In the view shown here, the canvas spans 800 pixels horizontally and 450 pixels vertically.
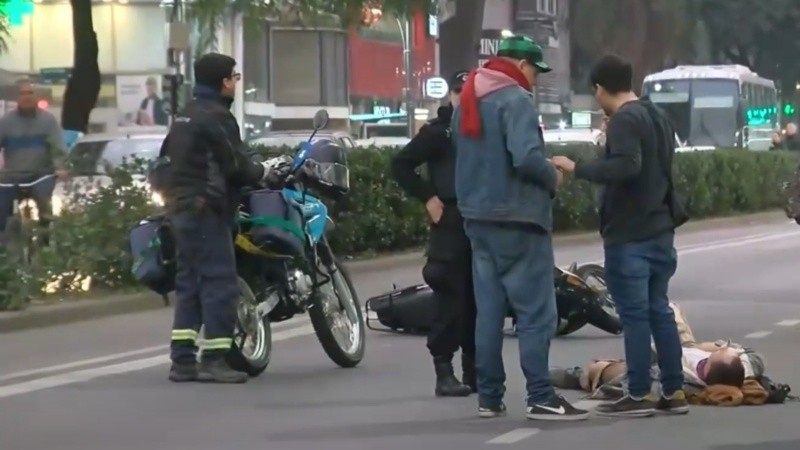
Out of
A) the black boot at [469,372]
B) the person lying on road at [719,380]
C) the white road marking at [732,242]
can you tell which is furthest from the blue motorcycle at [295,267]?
the white road marking at [732,242]

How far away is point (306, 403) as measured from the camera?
10.1 m

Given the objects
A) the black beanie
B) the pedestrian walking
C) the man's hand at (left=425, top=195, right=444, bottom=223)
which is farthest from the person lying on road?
the black beanie

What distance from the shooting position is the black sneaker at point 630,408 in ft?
30.9

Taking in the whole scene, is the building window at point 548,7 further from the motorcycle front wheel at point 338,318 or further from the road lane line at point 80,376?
the motorcycle front wheel at point 338,318

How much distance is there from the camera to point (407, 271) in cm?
2073

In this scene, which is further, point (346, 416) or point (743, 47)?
point (743, 47)

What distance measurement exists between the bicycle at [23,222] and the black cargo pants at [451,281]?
5925 mm

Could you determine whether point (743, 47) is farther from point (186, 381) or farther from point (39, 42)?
point (186, 381)

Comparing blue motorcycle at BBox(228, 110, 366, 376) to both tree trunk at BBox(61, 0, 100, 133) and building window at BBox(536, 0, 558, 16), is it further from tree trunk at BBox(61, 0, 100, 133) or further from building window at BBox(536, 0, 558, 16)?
building window at BBox(536, 0, 558, 16)

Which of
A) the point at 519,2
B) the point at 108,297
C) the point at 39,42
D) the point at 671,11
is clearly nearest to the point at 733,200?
the point at 671,11

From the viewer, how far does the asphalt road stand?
29.0ft

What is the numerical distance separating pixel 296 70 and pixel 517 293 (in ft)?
147

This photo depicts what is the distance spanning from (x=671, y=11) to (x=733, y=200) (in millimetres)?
11133

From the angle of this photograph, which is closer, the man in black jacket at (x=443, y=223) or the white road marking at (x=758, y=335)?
the man in black jacket at (x=443, y=223)
